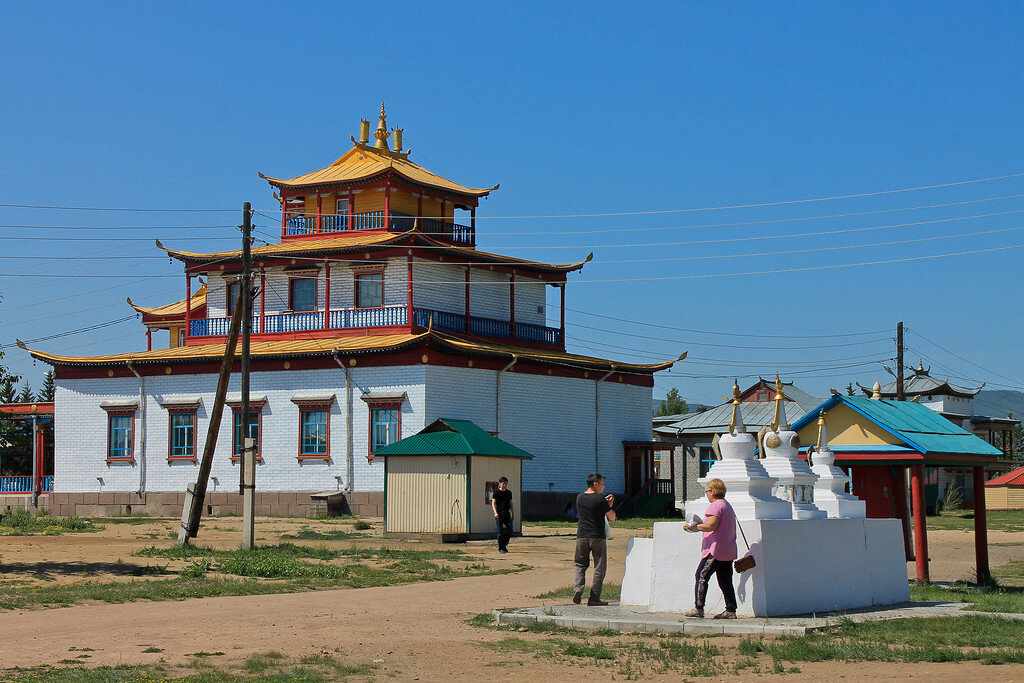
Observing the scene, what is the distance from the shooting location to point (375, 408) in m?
42.0

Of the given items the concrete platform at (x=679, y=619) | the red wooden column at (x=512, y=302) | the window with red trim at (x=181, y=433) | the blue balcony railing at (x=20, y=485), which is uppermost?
the red wooden column at (x=512, y=302)

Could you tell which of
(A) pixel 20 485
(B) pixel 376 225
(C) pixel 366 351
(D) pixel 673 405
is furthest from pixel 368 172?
(D) pixel 673 405

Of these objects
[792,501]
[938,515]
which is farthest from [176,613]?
[938,515]

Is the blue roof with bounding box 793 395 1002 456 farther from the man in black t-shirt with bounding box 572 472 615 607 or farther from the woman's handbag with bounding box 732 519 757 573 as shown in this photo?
the woman's handbag with bounding box 732 519 757 573

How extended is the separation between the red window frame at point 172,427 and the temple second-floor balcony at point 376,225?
27.5 ft

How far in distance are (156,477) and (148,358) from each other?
4285 mm

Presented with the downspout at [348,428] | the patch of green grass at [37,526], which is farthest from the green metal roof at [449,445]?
the downspout at [348,428]

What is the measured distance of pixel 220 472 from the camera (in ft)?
145

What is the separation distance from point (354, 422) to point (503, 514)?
15223 mm

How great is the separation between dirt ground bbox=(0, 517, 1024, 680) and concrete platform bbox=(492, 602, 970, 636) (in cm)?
42

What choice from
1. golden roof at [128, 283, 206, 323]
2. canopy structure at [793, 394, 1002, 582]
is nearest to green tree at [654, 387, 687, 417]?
golden roof at [128, 283, 206, 323]

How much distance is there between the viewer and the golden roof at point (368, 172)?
4853 centimetres

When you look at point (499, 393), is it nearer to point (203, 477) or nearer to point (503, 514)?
point (503, 514)

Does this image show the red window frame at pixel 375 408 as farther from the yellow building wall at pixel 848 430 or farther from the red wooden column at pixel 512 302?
the yellow building wall at pixel 848 430
